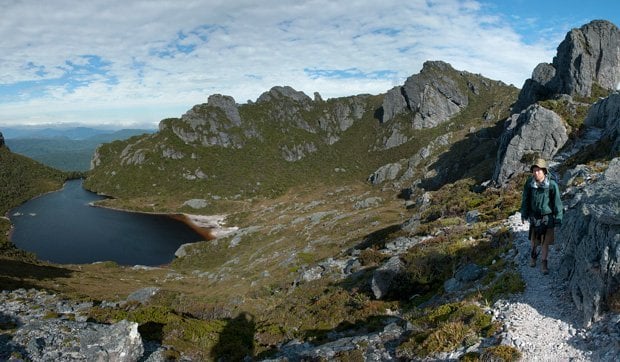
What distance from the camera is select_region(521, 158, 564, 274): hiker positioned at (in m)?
13.1

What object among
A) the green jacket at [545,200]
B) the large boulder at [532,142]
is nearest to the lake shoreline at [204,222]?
the large boulder at [532,142]

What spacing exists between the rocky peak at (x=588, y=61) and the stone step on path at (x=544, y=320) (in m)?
84.7

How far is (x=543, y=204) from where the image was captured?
43.7 ft

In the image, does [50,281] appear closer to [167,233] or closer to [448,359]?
[448,359]

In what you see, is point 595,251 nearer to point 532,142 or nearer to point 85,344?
point 85,344

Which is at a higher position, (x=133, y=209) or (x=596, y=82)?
(x=596, y=82)

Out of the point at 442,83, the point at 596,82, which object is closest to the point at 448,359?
the point at 596,82

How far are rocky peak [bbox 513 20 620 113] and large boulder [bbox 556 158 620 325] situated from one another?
8439 cm

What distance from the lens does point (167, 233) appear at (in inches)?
4739

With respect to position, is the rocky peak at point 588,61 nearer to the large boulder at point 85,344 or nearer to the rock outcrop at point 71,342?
the large boulder at point 85,344

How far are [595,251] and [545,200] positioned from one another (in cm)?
238

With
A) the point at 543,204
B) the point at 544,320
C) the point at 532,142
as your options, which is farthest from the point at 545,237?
the point at 532,142

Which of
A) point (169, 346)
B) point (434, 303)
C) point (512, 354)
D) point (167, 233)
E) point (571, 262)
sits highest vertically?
point (571, 262)

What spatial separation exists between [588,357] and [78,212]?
17449cm
